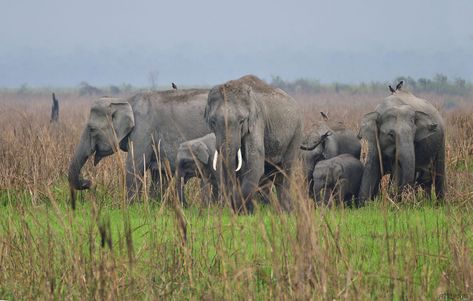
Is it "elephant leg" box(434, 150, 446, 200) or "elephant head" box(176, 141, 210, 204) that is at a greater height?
"elephant head" box(176, 141, 210, 204)

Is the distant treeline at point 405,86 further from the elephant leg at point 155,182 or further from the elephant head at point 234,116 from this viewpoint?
the elephant head at point 234,116

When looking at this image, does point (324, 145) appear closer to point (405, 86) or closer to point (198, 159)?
point (198, 159)

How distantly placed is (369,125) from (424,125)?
56cm

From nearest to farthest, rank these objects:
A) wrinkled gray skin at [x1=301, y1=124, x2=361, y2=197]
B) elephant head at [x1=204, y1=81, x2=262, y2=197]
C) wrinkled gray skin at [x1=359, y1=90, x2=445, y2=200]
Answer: elephant head at [x1=204, y1=81, x2=262, y2=197] < wrinkled gray skin at [x1=359, y1=90, x2=445, y2=200] < wrinkled gray skin at [x1=301, y1=124, x2=361, y2=197]

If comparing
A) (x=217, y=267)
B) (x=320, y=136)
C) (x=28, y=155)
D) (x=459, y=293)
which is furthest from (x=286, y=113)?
(x=459, y=293)

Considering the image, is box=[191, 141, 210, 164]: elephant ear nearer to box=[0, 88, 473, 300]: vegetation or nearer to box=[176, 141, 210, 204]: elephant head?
box=[176, 141, 210, 204]: elephant head

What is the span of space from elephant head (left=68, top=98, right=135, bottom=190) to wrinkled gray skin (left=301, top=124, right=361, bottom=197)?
6.72 feet

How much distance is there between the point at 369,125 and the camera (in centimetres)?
1256

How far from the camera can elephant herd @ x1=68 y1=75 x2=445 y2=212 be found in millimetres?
11047

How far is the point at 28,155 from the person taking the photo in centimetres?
1334

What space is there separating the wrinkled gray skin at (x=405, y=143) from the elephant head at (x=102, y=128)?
8.69 feet

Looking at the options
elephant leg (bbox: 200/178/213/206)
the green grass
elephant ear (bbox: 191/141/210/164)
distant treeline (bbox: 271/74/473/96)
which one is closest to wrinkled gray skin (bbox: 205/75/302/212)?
elephant leg (bbox: 200/178/213/206)

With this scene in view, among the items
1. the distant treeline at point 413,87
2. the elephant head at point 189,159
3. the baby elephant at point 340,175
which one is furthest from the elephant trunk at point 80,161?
the distant treeline at point 413,87

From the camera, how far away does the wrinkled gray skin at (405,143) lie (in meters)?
12.2
